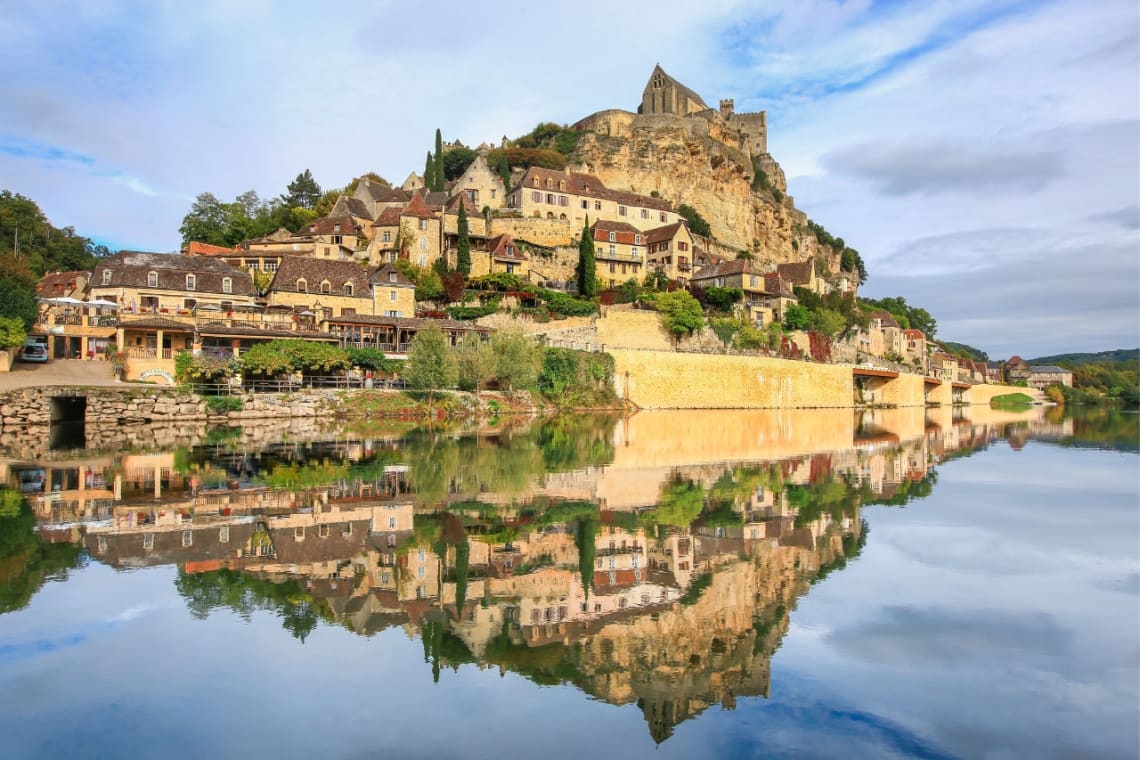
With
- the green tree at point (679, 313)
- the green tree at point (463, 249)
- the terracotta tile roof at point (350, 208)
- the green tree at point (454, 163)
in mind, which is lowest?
the green tree at point (679, 313)

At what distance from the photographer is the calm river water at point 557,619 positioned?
5.79m

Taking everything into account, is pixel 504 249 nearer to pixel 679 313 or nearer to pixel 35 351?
pixel 679 313

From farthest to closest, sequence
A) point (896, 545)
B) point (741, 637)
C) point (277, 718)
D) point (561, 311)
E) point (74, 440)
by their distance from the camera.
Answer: point (561, 311), point (74, 440), point (896, 545), point (741, 637), point (277, 718)

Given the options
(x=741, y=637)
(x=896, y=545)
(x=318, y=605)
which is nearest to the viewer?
(x=741, y=637)

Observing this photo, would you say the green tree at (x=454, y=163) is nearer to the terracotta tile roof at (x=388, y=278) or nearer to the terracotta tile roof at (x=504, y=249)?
the terracotta tile roof at (x=504, y=249)

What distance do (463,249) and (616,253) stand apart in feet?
46.0

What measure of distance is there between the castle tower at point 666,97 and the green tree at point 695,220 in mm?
15663

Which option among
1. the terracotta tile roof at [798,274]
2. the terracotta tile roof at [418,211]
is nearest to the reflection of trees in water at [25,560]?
the terracotta tile roof at [418,211]

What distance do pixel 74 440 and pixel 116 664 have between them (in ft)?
76.1

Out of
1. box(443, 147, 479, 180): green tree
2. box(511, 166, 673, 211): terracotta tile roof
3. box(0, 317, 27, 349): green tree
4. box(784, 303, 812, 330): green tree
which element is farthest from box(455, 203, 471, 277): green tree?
box(0, 317, 27, 349): green tree

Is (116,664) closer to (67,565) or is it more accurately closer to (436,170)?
(67,565)

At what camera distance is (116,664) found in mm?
6902

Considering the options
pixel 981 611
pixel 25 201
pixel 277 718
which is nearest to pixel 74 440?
pixel 277 718

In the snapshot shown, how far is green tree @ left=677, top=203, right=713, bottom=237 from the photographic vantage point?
73.0m
